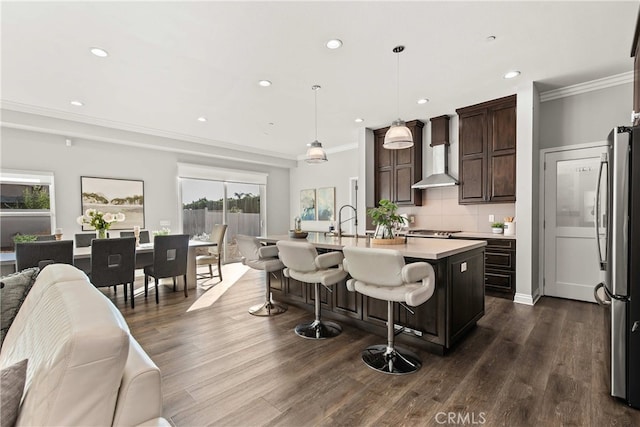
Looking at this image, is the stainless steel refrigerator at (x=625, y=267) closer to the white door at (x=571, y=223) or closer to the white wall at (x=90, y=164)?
the white door at (x=571, y=223)

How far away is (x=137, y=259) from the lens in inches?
173

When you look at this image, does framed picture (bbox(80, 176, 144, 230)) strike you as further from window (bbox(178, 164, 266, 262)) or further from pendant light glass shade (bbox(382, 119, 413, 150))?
pendant light glass shade (bbox(382, 119, 413, 150))

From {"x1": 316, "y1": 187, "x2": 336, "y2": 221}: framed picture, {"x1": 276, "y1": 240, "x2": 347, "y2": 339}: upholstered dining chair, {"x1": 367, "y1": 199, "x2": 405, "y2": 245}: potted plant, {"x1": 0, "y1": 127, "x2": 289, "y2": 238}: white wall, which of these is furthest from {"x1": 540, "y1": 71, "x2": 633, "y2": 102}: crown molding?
{"x1": 0, "y1": 127, "x2": 289, "y2": 238}: white wall

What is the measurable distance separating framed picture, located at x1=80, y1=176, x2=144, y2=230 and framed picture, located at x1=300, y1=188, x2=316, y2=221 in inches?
158

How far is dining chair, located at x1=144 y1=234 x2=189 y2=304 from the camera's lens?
161 inches

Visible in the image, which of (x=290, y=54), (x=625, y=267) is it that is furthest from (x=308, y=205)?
(x=625, y=267)

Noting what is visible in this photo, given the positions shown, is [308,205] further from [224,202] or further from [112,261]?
[112,261]

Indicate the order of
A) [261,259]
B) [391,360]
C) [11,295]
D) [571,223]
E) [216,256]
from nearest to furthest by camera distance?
[11,295] < [391,360] < [261,259] < [571,223] < [216,256]

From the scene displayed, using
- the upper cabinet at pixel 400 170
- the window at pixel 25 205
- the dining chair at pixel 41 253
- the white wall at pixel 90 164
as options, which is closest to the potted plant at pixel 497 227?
the upper cabinet at pixel 400 170

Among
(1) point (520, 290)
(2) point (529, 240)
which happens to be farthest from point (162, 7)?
(1) point (520, 290)

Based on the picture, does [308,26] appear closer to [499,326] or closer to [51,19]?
[51,19]

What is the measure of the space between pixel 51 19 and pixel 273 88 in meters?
2.22

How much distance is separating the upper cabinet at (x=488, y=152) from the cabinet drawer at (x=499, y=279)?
108cm

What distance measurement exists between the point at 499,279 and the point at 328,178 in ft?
15.3
